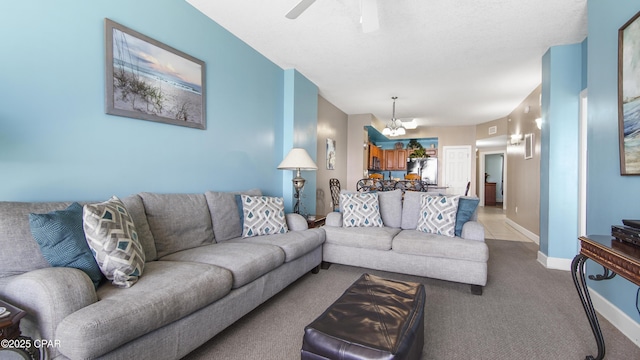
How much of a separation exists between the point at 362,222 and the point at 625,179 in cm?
222

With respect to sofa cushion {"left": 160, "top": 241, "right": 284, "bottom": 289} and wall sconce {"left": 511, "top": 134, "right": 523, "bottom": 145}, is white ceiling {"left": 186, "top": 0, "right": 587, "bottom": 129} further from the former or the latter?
sofa cushion {"left": 160, "top": 241, "right": 284, "bottom": 289}

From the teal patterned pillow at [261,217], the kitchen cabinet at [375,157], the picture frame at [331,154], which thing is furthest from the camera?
the kitchen cabinet at [375,157]

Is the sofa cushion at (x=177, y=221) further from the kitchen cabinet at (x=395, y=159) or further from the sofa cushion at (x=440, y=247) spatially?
the kitchen cabinet at (x=395, y=159)

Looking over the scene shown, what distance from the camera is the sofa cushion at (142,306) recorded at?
43.2 inches

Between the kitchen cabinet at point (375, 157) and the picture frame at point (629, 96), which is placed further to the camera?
the kitchen cabinet at point (375, 157)

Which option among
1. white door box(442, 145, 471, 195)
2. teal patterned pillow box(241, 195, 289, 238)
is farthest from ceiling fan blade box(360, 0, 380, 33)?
white door box(442, 145, 471, 195)

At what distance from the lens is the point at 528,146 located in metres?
4.97

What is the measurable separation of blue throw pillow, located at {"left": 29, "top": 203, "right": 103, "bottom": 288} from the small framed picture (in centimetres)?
591

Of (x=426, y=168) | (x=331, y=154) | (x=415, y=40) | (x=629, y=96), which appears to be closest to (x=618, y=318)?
(x=629, y=96)

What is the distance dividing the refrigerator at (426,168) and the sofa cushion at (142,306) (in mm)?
8334

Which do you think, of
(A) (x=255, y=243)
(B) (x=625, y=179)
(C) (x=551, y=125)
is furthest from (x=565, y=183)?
(A) (x=255, y=243)

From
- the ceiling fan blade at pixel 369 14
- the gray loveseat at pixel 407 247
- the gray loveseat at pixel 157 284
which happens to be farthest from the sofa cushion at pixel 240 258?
the ceiling fan blade at pixel 369 14

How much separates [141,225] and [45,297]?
857 mm

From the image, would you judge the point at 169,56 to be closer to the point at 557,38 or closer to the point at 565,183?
the point at 557,38
